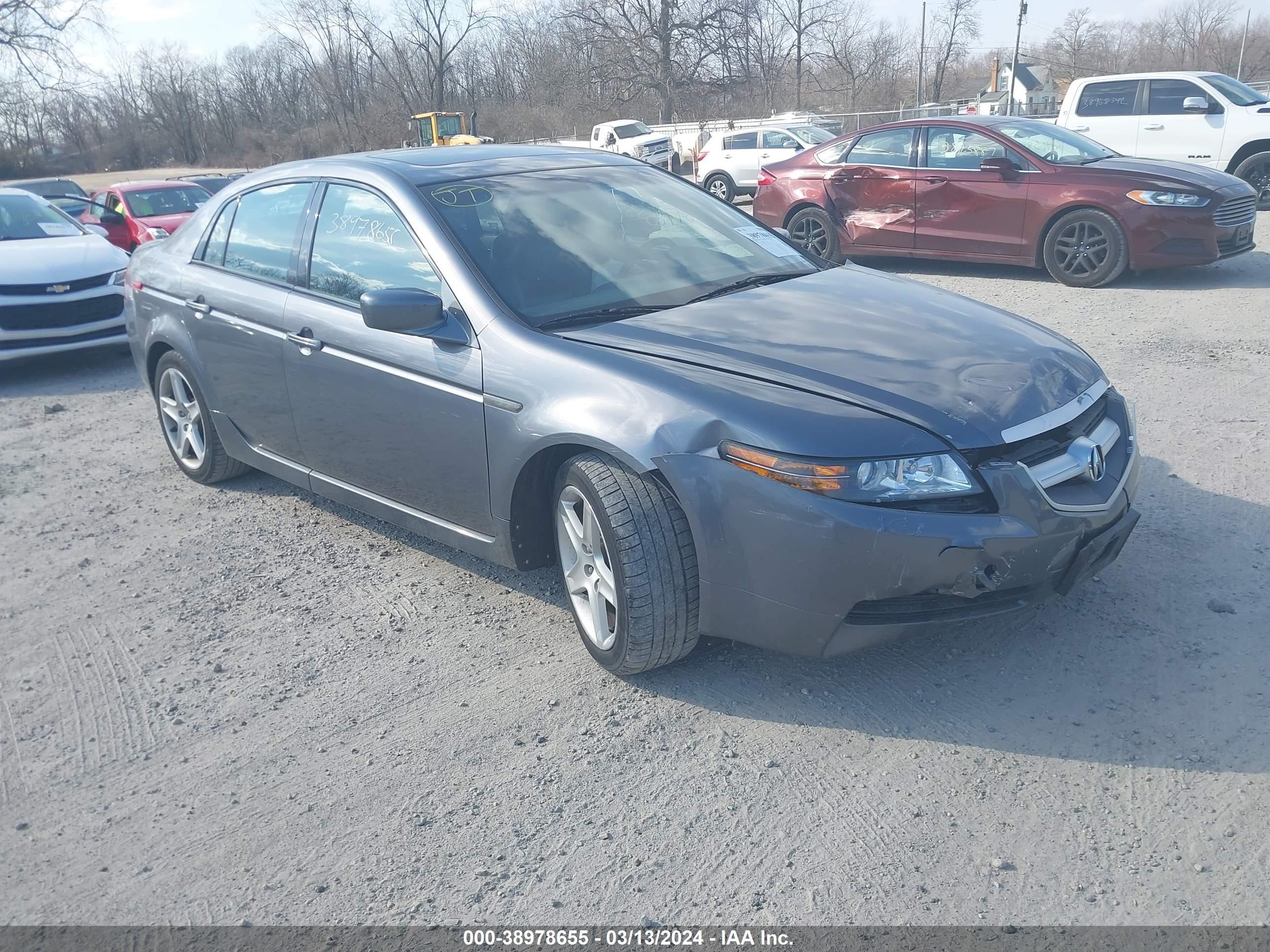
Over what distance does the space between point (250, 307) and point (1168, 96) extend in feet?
43.3

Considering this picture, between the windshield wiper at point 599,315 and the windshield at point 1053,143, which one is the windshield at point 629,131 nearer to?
the windshield at point 1053,143

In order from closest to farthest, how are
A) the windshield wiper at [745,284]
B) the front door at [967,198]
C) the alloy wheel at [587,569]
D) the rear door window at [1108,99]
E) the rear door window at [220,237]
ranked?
the alloy wheel at [587,569] < the windshield wiper at [745,284] < the rear door window at [220,237] < the front door at [967,198] < the rear door window at [1108,99]

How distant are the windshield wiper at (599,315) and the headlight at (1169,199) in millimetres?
6826

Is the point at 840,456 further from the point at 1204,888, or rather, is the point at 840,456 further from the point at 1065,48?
the point at 1065,48

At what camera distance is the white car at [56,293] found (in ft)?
27.7

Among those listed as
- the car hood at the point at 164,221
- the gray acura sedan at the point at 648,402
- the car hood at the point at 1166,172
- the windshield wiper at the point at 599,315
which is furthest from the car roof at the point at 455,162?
the car hood at the point at 164,221

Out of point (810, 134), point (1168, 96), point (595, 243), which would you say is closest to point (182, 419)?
point (595, 243)

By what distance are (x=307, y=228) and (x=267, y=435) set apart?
3.19 feet

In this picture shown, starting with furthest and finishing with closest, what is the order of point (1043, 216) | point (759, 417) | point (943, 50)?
1. point (943, 50)
2. point (1043, 216)
3. point (759, 417)

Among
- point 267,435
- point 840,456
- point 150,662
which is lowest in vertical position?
point 150,662

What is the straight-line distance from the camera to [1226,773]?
2.79 metres

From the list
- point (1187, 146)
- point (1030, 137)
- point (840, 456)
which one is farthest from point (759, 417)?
point (1187, 146)

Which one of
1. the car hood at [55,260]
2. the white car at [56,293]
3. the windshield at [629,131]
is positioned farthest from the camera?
the windshield at [629,131]

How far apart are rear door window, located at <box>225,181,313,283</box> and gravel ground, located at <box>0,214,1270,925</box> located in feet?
4.19
